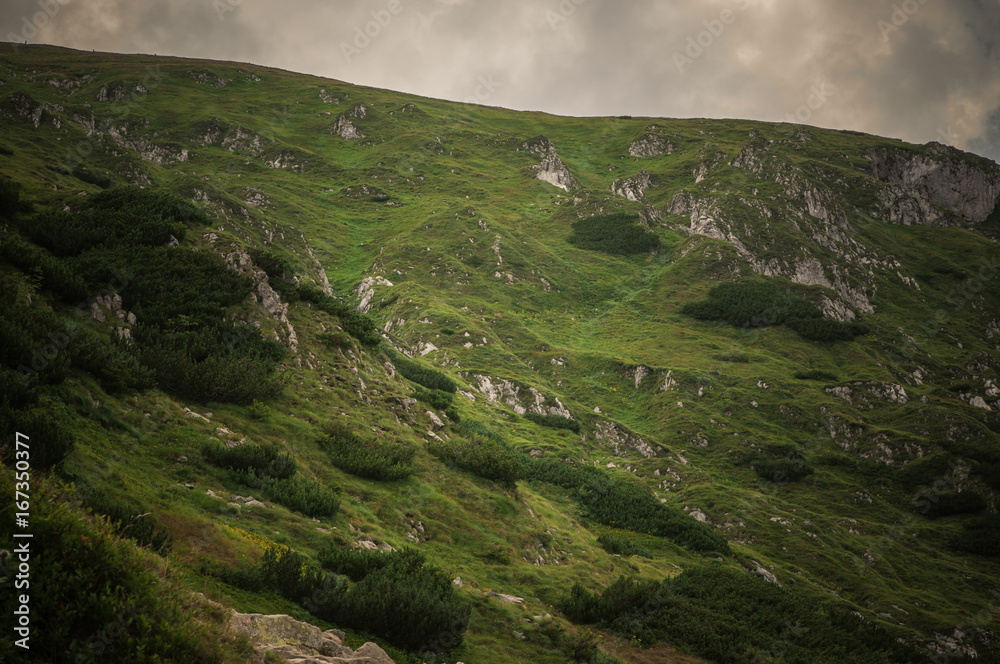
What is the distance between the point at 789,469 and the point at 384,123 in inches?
3361

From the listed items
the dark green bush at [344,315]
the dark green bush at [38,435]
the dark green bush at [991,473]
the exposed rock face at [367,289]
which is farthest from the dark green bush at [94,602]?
the dark green bush at [991,473]

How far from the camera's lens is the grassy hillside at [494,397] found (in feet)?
33.4

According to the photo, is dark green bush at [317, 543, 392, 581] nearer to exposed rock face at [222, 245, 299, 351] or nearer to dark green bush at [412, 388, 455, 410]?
exposed rock face at [222, 245, 299, 351]

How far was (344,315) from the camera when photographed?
22422mm

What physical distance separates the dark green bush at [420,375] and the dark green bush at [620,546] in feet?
36.1

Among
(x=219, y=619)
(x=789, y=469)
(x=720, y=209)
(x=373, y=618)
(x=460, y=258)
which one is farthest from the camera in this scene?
(x=720, y=209)

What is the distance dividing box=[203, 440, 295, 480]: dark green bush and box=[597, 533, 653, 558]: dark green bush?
12850mm

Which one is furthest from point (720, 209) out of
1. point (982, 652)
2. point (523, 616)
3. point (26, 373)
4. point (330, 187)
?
point (26, 373)

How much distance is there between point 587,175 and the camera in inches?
3558

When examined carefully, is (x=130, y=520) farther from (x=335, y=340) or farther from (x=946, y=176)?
(x=946, y=176)

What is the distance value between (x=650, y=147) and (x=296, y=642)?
354ft

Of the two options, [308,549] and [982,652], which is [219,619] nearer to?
[308,549]

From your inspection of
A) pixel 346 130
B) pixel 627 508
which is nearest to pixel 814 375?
pixel 627 508

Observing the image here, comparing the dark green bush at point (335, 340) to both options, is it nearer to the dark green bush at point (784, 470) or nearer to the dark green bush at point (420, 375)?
the dark green bush at point (420, 375)
